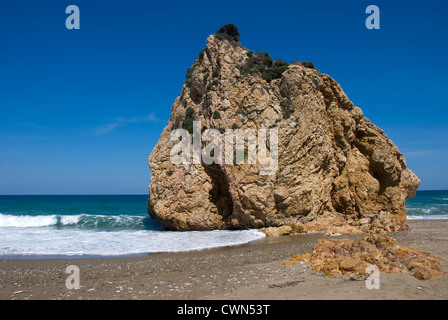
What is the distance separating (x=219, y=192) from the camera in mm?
19484

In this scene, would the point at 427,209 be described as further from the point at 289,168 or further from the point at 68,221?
the point at 68,221

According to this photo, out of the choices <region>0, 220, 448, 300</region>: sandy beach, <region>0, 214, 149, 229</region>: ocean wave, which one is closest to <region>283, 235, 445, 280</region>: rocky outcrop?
<region>0, 220, 448, 300</region>: sandy beach

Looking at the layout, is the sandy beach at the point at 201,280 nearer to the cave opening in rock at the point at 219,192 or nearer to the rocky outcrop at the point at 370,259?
the rocky outcrop at the point at 370,259

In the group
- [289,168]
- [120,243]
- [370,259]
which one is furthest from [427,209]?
[120,243]

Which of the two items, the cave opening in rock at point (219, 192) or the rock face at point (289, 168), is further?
the cave opening in rock at point (219, 192)

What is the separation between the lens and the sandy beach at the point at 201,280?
5.96 m

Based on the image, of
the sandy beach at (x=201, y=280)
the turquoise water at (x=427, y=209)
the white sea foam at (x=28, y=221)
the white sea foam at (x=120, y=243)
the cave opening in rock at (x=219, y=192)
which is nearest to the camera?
the sandy beach at (x=201, y=280)

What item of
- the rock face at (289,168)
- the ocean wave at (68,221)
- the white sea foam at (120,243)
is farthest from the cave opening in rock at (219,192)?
the ocean wave at (68,221)

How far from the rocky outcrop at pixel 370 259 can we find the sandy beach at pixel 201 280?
0.93 ft

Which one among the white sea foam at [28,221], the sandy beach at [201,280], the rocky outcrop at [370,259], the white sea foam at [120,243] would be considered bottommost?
the white sea foam at [28,221]

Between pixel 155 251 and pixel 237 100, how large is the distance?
998 cm

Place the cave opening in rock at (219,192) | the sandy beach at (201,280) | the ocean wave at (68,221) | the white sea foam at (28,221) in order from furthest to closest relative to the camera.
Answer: the white sea foam at (28,221), the ocean wave at (68,221), the cave opening in rock at (219,192), the sandy beach at (201,280)
